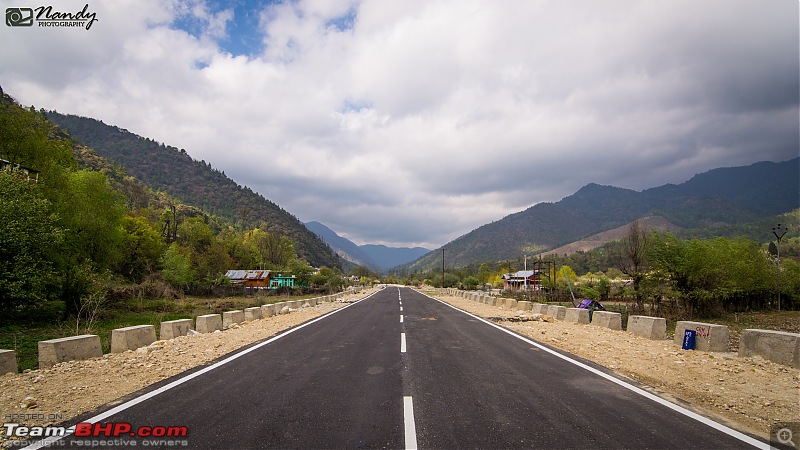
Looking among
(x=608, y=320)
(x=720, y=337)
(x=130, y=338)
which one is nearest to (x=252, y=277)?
(x=130, y=338)

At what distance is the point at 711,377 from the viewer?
23.3ft

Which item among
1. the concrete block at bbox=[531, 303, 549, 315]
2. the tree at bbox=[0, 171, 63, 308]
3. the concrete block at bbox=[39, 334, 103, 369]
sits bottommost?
the concrete block at bbox=[531, 303, 549, 315]

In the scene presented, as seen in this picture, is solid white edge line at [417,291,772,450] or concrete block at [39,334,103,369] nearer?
solid white edge line at [417,291,772,450]

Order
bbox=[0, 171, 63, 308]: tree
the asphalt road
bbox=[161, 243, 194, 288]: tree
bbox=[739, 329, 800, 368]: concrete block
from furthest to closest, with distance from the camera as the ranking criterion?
bbox=[161, 243, 194, 288]: tree < bbox=[0, 171, 63, 308]: tree < bbox=[739, 329, 800, 368]: concrete block < the asphalt road

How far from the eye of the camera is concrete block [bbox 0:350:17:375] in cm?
700

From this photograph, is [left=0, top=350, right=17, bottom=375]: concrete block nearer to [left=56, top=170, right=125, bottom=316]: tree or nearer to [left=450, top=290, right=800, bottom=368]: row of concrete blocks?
[left=450, top=290, right=800, bottom=368]: row of concrete blocks

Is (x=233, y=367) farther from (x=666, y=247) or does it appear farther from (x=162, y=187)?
(x=162, y=187)

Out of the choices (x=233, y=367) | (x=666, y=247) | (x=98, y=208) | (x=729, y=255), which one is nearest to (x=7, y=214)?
(x=98, y=208)

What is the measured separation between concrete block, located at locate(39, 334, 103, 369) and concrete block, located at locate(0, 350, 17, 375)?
1.42 ft

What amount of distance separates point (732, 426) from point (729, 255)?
95.8 ft

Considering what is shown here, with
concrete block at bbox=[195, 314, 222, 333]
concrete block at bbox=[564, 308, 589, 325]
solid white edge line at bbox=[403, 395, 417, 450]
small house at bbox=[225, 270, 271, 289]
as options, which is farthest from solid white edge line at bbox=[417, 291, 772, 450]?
small house at bbox=[225, 270, 271, 289]

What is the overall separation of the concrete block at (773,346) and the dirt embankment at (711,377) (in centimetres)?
15

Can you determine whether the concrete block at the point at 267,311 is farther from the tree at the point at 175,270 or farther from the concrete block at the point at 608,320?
the tree at the point at 175,270

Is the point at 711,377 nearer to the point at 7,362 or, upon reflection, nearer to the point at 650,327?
the point at 650,327
